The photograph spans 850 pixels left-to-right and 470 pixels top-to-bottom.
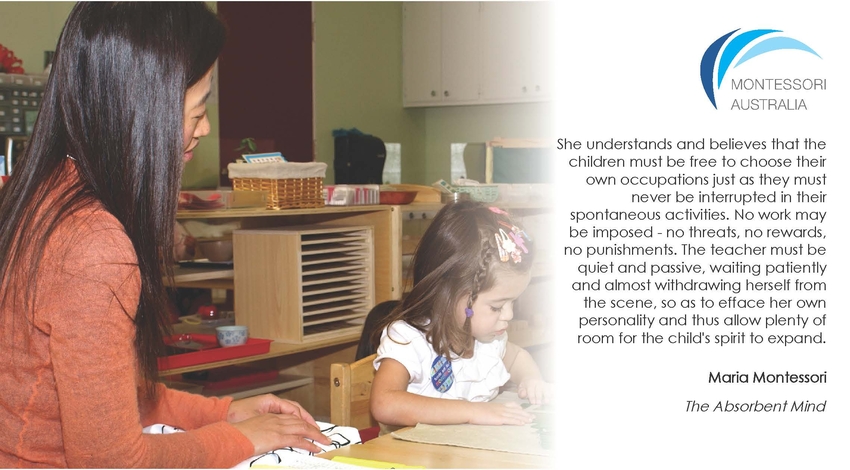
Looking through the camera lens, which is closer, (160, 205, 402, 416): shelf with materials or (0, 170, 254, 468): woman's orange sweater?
(0, 170, 254, 468): woman's orange sweater

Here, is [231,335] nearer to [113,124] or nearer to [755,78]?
[113,124]

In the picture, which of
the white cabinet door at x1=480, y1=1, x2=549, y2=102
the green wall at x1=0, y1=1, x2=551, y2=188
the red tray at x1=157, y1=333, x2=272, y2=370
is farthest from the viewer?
the white cabinet door at x1=480, y1=1, x2=549, y2=102

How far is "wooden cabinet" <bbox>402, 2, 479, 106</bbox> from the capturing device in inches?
210

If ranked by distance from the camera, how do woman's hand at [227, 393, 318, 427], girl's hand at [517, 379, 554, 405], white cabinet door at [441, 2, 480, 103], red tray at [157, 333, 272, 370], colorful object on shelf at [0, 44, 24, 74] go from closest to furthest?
1. woman's hand at [227, 393, 318, 427]
2. girl's hand at [517, 379, 554, 405]
3. red tray at [157, 333, 272, 370]
4. colorful object on shelf at [0, 44, 24, 74]
5. white cabinet door at [441, 2, 480, 103]

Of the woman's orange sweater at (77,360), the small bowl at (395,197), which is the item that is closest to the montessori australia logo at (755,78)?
the woman's orange sweater at (77,360)

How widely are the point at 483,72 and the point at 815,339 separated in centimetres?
456

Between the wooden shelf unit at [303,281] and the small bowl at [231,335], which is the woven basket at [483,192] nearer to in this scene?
the wooden shelf unit at [303,281]

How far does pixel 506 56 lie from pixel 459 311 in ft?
12.8

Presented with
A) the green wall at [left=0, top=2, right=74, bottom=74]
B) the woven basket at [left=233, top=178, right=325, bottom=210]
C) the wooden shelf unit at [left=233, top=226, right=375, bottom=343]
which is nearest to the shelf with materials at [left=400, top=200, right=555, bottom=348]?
the wooden shelf unit at [left=233, top=226, right=375, bottom=343]

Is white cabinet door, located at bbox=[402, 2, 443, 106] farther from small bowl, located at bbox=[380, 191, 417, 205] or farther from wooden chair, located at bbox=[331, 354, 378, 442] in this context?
wooden chair, located at bbox=[331, 354, 378, 442]

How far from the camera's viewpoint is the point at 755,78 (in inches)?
34.7

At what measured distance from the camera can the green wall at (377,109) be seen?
5.04 metres

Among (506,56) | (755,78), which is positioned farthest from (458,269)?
(506,56)

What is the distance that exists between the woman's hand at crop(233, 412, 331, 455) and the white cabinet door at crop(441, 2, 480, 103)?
14.5 ft
